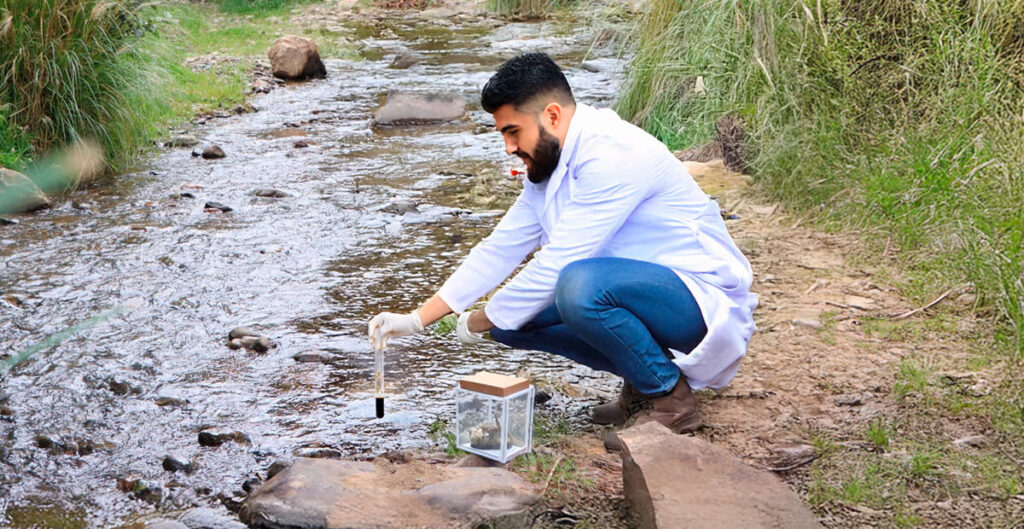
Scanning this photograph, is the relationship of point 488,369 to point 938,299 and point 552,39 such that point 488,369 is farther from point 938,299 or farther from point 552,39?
point 552,39

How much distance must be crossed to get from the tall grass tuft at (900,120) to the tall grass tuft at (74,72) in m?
3.88

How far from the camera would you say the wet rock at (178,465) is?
3.24 metres

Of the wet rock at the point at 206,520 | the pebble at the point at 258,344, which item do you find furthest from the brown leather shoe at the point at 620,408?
the pebble at the point at 258,344

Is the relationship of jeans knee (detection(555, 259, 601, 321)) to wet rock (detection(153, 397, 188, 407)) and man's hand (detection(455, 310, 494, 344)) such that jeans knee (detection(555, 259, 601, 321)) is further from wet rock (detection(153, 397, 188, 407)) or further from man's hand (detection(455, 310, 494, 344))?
wet rock (detection(153, 397, 188, 407))

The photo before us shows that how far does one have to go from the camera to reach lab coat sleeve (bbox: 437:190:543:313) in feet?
11.5

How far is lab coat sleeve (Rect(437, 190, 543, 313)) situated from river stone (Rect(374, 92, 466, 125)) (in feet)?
19.3

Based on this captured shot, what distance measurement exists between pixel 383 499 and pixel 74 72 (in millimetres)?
4884

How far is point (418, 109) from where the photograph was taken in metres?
9.44

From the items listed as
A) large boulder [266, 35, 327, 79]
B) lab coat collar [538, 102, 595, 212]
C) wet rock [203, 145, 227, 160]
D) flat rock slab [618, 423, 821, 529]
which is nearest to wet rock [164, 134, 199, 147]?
wet rock [203, 145, 227, 160]

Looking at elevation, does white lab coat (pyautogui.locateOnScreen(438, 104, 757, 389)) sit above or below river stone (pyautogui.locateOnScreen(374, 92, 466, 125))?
above

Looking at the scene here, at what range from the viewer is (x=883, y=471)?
3023 mm

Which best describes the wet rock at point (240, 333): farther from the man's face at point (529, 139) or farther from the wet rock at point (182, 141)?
the wet rock at point (182, 141)

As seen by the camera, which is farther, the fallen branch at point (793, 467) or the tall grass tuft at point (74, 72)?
the tall grass tuft at point (74, 72)

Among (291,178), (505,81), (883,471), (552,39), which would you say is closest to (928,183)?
(883,471)
